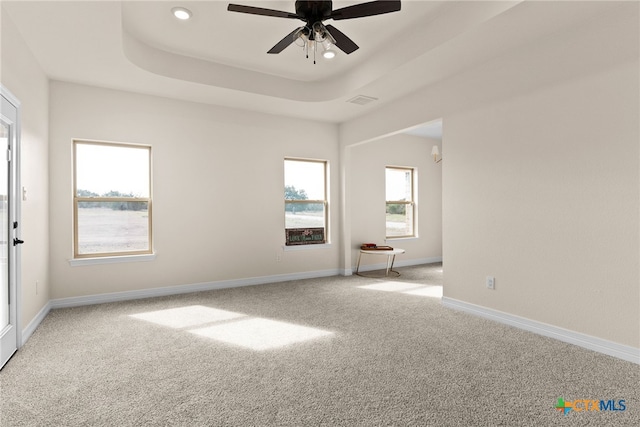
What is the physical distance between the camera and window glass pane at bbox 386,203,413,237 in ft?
22.7

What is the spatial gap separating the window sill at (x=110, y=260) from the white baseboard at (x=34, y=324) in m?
0.51

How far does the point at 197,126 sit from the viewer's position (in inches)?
190

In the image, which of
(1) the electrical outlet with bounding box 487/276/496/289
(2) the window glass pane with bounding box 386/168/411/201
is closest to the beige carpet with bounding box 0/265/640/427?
(1) the electrical outlet with bounding box 487/276/496/289

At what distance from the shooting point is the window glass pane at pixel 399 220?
22.7ft

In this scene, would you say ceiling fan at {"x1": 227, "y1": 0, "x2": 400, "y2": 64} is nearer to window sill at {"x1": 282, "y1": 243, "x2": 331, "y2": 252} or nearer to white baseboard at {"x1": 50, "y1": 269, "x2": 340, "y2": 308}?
window sill at {"x1": 282, "y1": 243, "x2": 331, "y2": 252}

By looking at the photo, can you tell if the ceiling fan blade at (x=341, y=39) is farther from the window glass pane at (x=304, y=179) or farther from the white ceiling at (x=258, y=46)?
the window glass pane at (x=304, y=179)

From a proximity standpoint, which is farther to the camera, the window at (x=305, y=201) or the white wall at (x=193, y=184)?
the window at (x=305, y=201)

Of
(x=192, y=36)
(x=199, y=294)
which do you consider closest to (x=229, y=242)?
(x=199, y=294)

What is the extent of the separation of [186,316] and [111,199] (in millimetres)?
1915

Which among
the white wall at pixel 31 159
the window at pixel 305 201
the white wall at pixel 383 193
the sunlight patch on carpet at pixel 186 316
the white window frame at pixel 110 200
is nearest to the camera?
the white wall at pixel 31 159

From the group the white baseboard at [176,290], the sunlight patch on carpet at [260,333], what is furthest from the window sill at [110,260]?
the sunlight patch on carpet at [260,333]

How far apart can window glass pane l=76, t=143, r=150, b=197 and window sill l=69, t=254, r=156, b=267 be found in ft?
2.64

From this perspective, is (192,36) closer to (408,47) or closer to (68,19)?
(68,19)

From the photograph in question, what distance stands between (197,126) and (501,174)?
393cm
